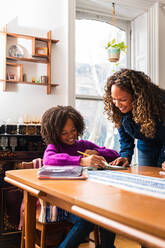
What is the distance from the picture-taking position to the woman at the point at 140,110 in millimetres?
1790

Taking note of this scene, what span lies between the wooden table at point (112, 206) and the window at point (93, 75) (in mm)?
2575

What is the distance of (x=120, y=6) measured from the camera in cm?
393

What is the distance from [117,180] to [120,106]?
70 cm

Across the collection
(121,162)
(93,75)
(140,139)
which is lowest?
(121,162)

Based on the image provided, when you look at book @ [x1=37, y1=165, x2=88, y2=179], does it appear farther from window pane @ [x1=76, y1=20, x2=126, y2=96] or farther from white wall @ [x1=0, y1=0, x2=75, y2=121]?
window pane @ [x1=76, y1=20, x2=126, y2=96]

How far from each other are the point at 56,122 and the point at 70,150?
0.22 metres

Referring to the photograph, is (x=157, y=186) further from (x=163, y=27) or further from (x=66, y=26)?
(x=163, y=27)

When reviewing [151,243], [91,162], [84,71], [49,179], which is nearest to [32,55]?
[84,71]

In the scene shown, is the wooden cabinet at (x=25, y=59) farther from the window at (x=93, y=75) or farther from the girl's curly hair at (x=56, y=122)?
the girl's curly hair at (x=56, y=122)

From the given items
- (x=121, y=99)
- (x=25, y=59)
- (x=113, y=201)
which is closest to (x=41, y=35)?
(x=25, y=59)

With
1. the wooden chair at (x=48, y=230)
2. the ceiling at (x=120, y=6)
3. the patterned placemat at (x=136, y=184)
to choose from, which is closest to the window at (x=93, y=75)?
the ceiling at (x=120, y=6)

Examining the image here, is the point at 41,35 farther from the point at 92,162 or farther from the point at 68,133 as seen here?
the point at 92,162

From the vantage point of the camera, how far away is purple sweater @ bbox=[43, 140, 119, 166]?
64.7 inches

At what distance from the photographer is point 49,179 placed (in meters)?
1.30
